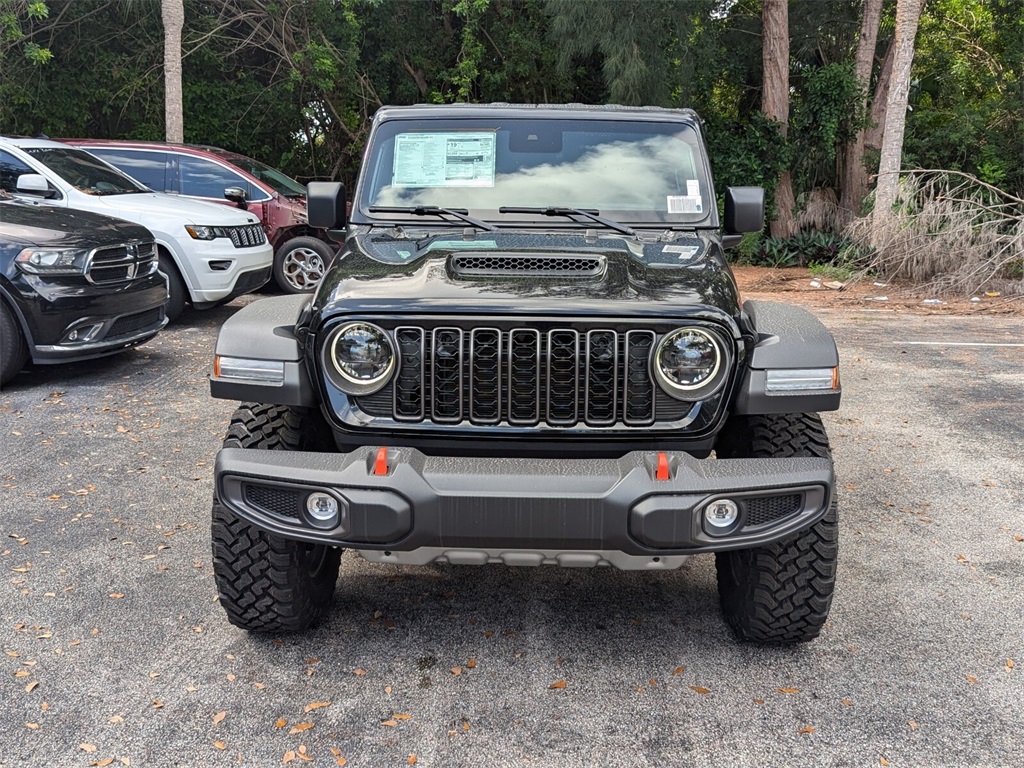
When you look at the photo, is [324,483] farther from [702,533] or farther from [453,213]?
[453,213]

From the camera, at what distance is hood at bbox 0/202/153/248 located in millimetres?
6895

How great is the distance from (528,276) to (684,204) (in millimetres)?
1228

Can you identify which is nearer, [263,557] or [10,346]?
[263,557]

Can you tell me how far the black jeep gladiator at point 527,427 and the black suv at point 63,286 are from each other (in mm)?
4064

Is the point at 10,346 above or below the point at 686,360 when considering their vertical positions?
below

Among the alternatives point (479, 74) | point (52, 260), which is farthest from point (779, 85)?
point (52, 260)

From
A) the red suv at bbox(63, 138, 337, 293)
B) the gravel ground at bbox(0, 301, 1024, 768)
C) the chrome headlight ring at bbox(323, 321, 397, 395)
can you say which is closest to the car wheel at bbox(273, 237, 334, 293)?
the red suv at bbox(63, 138, 337, 293)

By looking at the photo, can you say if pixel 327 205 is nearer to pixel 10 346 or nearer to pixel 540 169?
pixel 540 169

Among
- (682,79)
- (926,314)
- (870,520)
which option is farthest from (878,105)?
(870,520)

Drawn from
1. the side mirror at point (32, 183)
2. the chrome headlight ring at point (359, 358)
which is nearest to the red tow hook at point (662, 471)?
the chrome headlight ring at point (359, 358)

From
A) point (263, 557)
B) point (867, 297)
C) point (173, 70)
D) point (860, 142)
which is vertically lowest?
point (867, 297)

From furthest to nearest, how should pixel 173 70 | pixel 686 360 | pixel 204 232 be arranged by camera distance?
pixel 173 70 → pixel 204 232 → pixel 686 360

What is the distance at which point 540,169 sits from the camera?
4281 mm

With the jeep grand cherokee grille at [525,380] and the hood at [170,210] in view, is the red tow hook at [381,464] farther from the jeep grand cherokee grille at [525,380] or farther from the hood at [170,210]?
the hood at [170,210]
